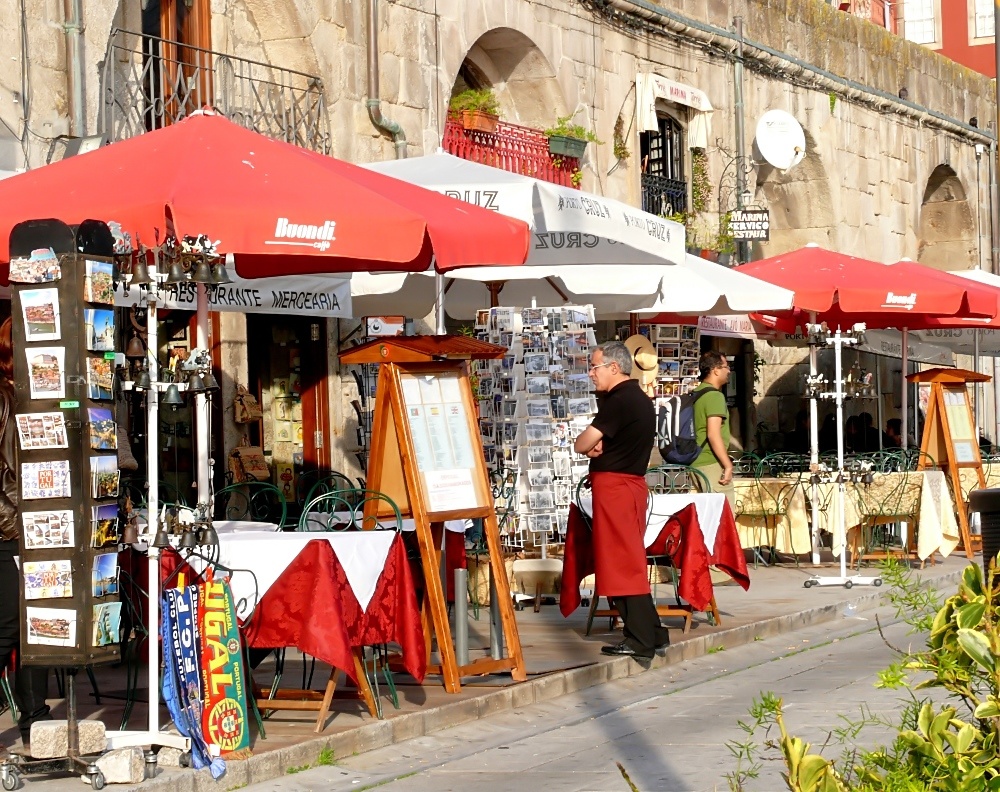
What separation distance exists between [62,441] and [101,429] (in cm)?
16

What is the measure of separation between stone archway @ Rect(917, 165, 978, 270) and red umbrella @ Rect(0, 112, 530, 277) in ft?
76.0

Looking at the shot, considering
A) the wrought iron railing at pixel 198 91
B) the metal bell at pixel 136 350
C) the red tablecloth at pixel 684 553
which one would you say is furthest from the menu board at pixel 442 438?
the wrought iron railing at pixel 198 91

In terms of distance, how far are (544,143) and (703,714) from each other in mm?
10732

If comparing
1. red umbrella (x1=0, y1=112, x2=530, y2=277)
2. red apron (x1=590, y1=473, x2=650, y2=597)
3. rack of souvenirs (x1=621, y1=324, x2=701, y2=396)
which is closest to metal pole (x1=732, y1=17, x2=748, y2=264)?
rack of souvenirs (x1=621, y1=324, x2=701, y2=396)

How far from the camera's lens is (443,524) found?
8859 mm

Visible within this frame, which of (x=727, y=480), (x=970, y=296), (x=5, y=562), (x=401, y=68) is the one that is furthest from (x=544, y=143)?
(x=5, y=562)

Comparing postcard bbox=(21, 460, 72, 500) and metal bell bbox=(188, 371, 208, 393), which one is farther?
metal bell bbox=(188, 371, 208, 393)

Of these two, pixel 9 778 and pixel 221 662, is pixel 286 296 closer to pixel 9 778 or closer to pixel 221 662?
pixel 221 662

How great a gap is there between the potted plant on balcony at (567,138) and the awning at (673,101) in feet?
4.42

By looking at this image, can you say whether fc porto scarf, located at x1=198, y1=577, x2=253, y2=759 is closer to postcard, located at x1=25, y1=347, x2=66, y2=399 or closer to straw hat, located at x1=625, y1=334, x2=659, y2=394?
postcard, located at x1=25, y1=347, x2=66, y2=399

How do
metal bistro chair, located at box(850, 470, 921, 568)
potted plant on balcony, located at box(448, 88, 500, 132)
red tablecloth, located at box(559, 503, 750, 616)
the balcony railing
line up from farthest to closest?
1. potted plant on balcony, located at box(448, 88, 500, 132)
2. the balcony railing
3. metal bistro chair, located at box(850, 470, 921, 568)
4. red tablecloth, located at box(559, 503, 750, 616)

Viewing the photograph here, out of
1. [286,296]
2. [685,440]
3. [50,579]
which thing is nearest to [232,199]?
[50,579]

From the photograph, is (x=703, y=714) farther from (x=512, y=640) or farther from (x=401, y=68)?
(x=401, y=68)

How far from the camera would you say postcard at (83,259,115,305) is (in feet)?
21.5
